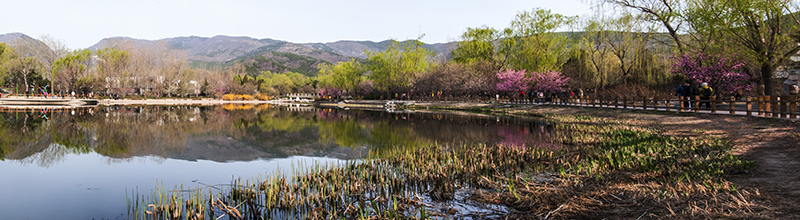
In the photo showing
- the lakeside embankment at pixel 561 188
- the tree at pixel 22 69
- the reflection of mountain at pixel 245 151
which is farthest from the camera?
the tree at pixel 22 69

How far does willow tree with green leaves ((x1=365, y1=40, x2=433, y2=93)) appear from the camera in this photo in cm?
6675

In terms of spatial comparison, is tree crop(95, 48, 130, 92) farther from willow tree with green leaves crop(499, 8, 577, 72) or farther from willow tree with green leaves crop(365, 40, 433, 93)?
willow tree with green leaves crop(499, 8, 577, 72)

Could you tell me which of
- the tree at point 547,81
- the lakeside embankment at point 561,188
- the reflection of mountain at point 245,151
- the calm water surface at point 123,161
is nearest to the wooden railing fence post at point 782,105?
the lakeside embankment at point 561,188

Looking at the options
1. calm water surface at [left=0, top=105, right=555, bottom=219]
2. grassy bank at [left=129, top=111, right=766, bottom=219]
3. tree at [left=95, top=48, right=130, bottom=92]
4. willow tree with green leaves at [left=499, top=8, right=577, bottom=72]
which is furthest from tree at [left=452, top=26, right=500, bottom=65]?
tree at [left=95, top=48, right=130, bottom=92]

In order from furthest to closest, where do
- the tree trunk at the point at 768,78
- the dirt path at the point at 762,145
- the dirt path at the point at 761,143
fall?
the tree trunk at the point at 768,78, the dirt path at the point at 761,143, the dirt path at the point at 762,145

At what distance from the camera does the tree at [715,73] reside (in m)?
30.0

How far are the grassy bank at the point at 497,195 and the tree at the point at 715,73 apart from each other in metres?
25.5

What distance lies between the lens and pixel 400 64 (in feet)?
223

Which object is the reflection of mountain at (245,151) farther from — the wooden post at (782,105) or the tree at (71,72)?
the tree at (71,72)

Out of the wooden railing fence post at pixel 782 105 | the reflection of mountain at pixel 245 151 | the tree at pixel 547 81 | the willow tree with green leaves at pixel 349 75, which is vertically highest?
the willow tree with green leaves at pixel 349 75

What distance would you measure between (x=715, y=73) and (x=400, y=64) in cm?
4483

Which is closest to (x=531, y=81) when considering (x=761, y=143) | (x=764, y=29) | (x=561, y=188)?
(x=764, y=29)

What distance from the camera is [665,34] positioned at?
31.7 m

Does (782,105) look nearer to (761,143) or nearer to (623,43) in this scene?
(761,143)
